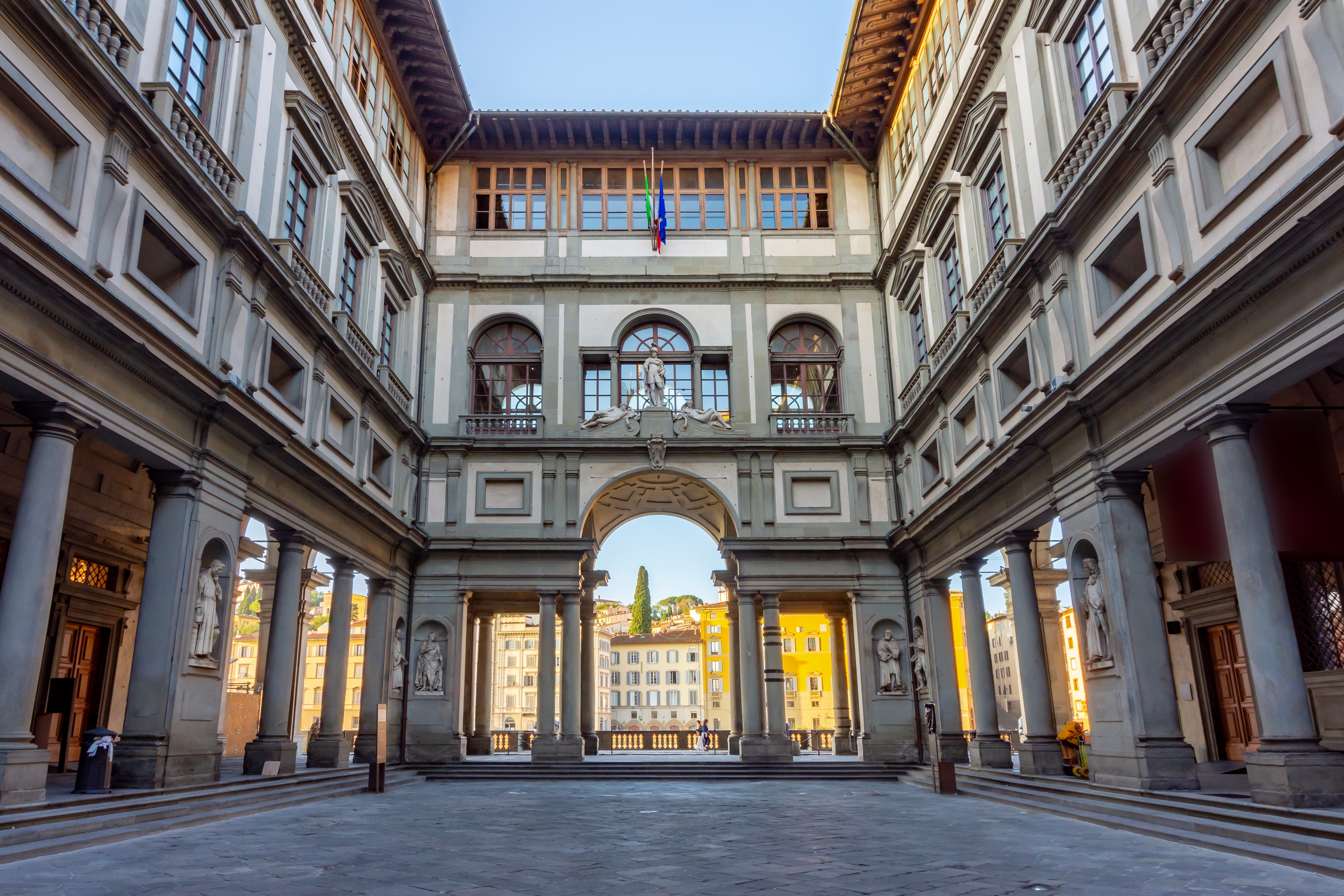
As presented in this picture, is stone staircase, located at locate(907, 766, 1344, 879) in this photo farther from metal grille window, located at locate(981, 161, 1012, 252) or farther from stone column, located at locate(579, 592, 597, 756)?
stone column, located at locate(579, 592, 597, 756)

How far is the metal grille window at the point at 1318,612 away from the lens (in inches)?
620

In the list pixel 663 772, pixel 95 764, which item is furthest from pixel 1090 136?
pixel 663 772

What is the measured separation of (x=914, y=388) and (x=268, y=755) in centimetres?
1819

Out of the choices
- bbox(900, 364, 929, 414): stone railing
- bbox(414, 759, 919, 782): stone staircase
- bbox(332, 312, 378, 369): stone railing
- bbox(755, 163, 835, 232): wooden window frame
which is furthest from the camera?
bbox(755, 163, 835, 232): wooden window frame

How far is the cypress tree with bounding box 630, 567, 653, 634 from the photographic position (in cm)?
11625

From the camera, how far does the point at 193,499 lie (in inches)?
587

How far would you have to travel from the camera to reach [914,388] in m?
26.5

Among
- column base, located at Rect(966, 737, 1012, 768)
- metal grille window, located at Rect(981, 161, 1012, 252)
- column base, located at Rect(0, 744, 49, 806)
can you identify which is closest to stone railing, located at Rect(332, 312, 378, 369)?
column base, located at Rect(0, 744, 49, 806)

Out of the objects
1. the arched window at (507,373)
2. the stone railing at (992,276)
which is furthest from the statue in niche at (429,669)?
the stone railing at (992,276)

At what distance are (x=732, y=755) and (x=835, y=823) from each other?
1542 cm

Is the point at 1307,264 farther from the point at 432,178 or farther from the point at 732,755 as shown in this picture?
the point at 432,178

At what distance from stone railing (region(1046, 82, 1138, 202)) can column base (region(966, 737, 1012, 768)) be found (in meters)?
11.3

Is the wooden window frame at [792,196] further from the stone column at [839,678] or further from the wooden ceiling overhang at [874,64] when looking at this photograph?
the stone column at [839,678]

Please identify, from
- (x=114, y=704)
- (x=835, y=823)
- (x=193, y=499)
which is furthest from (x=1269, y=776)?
(x=114, y=704)
